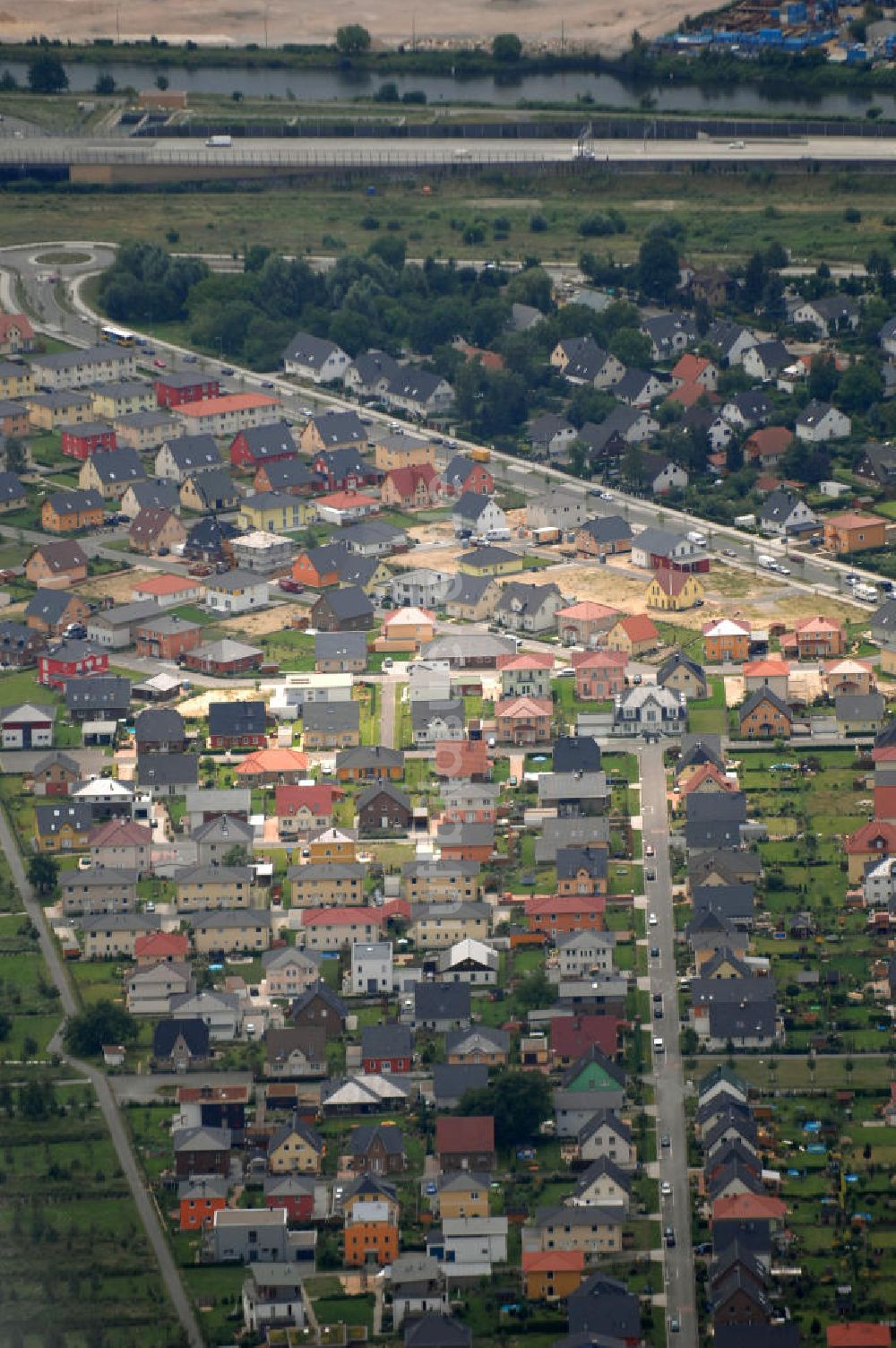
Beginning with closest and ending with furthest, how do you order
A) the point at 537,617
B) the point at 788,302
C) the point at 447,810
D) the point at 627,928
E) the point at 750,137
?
the point at 627,928 < the point at 447,810 < the point at 537,617 < the point at 788,302 < the point at 750,137

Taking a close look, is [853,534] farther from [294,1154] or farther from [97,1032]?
[294,1154]

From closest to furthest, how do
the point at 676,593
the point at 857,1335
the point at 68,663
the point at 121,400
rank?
the point at 857,1335 < the point at 68,663 < the point at 676,593 < the point at 121,400

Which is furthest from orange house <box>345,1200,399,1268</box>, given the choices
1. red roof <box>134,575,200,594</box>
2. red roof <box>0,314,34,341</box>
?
red roof <box>0,314,34,341</box>

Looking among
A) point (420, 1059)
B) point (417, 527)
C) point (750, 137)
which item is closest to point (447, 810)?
point (420, 1059)

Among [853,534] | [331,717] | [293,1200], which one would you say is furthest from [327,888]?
[853,534]

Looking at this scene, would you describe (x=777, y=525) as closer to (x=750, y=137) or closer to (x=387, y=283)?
(x=387, y=283)

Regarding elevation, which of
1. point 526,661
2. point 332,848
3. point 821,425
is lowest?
point 332,848

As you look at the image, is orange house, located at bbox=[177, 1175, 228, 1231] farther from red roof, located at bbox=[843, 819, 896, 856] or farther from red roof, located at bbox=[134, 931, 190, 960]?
red roof, located at bbox=[843, 819, 896, 856]

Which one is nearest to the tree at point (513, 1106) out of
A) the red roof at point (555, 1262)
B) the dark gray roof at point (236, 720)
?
the red roof at point (555, 1262)
